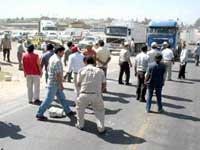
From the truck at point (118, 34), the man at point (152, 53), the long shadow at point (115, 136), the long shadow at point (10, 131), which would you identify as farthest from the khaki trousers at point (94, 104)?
the truck at point (118, 34)

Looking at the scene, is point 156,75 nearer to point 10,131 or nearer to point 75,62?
point 75,62

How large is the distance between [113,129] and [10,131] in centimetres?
239

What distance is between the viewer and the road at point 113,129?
26.0ft

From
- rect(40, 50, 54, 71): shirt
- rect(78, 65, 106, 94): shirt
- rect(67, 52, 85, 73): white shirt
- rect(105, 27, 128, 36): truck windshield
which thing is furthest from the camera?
rect(105, 27, 128, 36): truck windshield

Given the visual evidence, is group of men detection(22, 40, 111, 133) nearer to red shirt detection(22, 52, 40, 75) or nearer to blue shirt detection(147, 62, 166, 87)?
red shirt detection(22, 52, 40, 75)

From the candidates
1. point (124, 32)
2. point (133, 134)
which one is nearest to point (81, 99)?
point (133, 134)

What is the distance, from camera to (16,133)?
8586 millimetres

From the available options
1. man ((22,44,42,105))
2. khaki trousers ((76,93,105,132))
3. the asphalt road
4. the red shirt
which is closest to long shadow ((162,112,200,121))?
the asphalt road

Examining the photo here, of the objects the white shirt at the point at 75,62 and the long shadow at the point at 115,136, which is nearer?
the long shadow at the point at 115,136

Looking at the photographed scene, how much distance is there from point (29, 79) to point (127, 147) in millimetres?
5144

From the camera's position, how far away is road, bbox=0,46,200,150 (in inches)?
313

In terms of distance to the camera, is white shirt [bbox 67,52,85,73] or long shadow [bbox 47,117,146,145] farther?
white shirt [bbox 67,52,85,73]

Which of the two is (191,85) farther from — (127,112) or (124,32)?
(124,32)

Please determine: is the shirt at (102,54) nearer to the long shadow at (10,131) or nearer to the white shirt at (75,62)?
the white shirt at (75,62)
